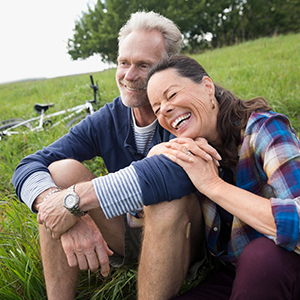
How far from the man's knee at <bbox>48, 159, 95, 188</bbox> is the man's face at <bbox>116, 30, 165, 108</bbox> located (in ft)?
2.39

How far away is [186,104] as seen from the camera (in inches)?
65.5

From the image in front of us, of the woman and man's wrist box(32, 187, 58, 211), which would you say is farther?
man's wrist box(32, 187, 58, 211)

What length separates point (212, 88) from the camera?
1.76 meters

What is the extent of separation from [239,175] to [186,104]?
1.74ft

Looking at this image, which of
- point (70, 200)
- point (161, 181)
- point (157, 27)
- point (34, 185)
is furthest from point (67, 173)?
point (157, 27)

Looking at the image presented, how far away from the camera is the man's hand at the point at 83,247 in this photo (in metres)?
1.59

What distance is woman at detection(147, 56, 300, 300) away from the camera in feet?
3.65

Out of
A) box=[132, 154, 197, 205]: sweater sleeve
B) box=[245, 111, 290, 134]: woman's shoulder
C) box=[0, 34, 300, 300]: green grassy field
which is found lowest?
box=[0, 34, 300, 300]: green grassy field

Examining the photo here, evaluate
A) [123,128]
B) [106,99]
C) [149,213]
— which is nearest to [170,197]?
[149,213]

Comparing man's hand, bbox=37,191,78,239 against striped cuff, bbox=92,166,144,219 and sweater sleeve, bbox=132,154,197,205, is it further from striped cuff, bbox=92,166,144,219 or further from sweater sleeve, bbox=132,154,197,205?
sweater sleeve, bbox=132,154,197,205

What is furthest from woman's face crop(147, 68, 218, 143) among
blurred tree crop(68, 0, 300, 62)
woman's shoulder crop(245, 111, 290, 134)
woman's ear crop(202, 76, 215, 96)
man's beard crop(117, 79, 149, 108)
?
blurred tree crop(68, 0, 300, 62)

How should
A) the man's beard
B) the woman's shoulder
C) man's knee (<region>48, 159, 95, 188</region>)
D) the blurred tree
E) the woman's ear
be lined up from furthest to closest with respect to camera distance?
1. the blurred tree
2. the man's beard
3. man's knee (<region>48, 159, 95, 188</region>)
4. the woman's ear
5. the woman's shoulder

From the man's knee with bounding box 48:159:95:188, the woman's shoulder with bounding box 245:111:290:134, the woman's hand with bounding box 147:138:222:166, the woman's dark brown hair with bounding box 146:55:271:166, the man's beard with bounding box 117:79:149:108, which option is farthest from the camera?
the man's beard with bounding box 117:79:149:108

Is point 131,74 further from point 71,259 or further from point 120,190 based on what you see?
point 71,259
